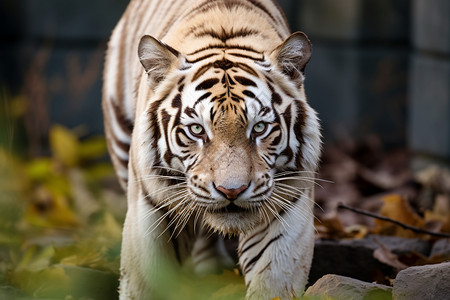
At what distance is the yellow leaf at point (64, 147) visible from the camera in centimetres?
618

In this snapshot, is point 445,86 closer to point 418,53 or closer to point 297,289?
point 418,53

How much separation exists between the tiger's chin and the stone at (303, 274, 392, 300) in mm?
381

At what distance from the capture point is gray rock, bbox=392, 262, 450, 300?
222 centimetres

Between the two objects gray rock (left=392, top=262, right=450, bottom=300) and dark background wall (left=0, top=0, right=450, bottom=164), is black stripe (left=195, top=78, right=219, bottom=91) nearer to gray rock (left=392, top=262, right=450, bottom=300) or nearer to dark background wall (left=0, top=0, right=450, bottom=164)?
gray rock (left=392, top=262, right=450, bottom=300)

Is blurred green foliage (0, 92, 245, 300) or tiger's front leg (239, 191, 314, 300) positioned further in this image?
tiger's front leg (239, 191, 314, 300)

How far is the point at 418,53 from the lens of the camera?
18.0 feet

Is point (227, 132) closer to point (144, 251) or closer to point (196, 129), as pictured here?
point (196, 129)

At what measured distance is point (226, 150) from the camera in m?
2.50

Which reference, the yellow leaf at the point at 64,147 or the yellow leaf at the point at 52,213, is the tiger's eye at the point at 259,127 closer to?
the yellow leaf at the point at 52,213

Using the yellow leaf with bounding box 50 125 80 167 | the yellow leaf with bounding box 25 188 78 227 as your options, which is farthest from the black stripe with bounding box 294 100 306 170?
the yellow leaf with bounding box 50 125 80 167

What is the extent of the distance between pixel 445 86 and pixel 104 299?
3021 mm

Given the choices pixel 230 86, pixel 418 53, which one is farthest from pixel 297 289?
pixel 418 53

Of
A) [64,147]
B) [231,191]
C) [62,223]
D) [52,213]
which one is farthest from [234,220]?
[64,147]

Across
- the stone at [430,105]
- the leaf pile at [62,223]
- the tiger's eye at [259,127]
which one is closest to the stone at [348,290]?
the tiger's eye at [259,127]
